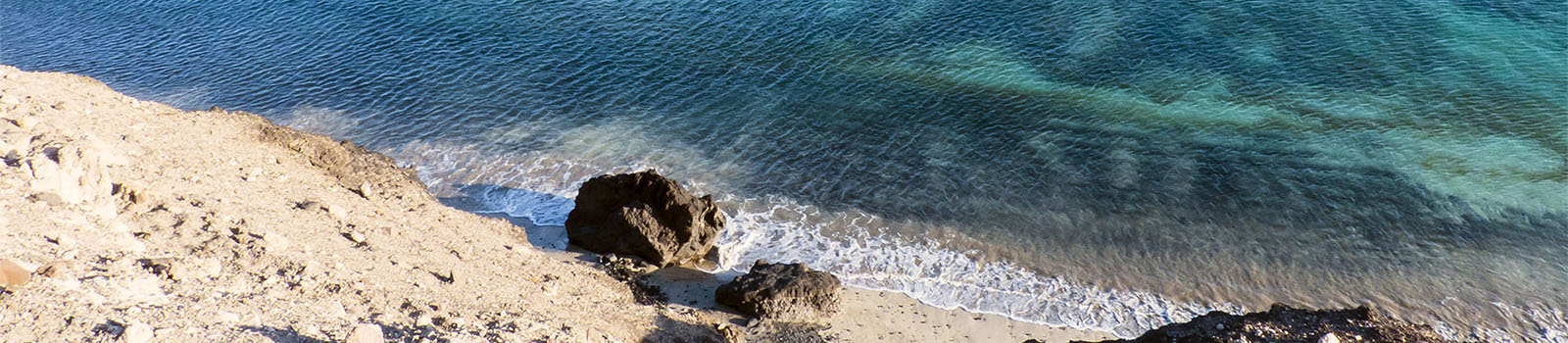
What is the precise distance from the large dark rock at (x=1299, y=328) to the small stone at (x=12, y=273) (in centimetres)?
1415

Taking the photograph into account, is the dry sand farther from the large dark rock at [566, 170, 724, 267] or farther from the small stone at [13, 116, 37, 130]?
the large dark rock at [566, 170, 724, 267]

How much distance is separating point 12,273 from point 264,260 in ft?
9.31

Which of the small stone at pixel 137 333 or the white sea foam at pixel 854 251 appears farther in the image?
the white sea foam at pixel 854 251

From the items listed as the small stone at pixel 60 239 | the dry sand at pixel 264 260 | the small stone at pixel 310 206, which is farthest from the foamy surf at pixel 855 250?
the small stone at pixel 60 239

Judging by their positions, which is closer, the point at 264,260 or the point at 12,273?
the point at 12,273

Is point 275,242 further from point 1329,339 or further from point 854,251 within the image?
point 1329,339

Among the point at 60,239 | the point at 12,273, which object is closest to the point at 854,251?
the point at 60,239

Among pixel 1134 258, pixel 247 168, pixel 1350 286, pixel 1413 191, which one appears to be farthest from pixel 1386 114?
pixel 247 168

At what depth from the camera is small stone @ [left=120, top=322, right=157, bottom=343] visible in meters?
10.4

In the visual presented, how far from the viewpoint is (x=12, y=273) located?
1108 cm

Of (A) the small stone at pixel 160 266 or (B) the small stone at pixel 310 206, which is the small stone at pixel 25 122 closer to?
(B) the small stone at pixel 310 206

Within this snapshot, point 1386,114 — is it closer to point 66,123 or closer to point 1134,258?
point 1134,258

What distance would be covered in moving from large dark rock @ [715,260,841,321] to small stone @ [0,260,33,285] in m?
9.68

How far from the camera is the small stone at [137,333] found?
1039 centimetres
